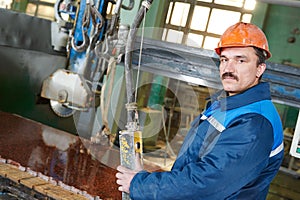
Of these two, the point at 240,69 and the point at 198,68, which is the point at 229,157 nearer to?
the point at 240,69

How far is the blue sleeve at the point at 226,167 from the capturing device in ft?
4.69

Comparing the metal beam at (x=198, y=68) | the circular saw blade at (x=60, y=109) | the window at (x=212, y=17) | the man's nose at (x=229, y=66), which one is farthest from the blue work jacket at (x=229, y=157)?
the window at (x=212, y=17)

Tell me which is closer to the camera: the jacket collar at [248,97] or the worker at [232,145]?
the worker at [232,145]

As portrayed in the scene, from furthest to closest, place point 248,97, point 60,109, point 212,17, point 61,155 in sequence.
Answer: point 212,17
point 60,109
point 61,155
point 248,97

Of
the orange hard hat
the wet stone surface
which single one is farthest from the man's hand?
the wet stone surface

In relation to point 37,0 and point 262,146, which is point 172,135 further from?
point 262,146

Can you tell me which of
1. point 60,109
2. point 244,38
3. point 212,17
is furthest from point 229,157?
point 212,17

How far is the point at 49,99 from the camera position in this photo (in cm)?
372

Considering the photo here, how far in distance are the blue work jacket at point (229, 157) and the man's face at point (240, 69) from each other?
0.06 metres

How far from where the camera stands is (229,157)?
143cm

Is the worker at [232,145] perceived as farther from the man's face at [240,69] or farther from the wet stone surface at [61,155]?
the wet stone surface at [61,155]

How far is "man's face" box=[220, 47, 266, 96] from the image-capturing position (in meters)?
1.63

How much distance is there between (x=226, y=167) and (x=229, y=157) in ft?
0.13

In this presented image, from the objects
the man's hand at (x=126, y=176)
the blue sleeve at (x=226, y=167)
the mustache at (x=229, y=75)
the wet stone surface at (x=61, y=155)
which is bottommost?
the wet stone surface at (x=61, y=155)
